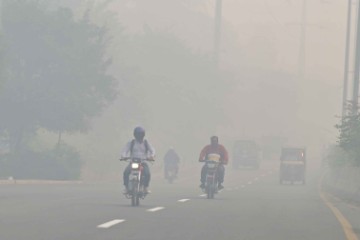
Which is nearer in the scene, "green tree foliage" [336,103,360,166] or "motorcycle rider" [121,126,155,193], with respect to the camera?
"motorcycle rider" [121,126,155,193]

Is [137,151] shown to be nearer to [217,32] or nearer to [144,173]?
[144,173]

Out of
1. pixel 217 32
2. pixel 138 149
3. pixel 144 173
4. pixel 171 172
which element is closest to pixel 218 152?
pixel 144 173

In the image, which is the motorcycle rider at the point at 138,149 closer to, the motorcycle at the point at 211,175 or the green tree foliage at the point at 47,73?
the motorcycle at the point at 211,175

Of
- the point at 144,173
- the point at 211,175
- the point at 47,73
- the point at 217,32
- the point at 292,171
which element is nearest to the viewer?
the point at 144,173

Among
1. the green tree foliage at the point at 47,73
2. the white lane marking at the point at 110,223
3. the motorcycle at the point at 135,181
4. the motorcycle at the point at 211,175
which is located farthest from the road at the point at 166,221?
the green tree foliage at the point at 47,73

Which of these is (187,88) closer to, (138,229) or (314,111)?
(138,229)

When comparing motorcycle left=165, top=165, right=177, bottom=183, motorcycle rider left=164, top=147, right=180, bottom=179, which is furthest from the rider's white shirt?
motorcycle left=165, top=165, right=177, bottom=183

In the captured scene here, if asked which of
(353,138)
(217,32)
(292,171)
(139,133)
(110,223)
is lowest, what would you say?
(110,223)

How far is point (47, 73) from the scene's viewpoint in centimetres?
5438

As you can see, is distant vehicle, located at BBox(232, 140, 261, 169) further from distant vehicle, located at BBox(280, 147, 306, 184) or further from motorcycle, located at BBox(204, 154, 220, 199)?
motorcycle, located at BBox(204, 154, 220, 199)

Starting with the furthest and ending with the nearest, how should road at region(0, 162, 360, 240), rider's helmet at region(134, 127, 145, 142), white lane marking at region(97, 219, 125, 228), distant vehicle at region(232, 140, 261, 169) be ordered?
distant vehicle at region(232, 140, 261, 169) → rider's helmet at region(134, 127, 145, 142) → white lane marking at region(97, 219, 125, 228) → road at region(0, 162, 360, 240)

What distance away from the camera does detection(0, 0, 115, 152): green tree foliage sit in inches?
2067

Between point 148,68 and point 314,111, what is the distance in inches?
3532

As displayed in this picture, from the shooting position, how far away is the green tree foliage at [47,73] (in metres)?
52.5
